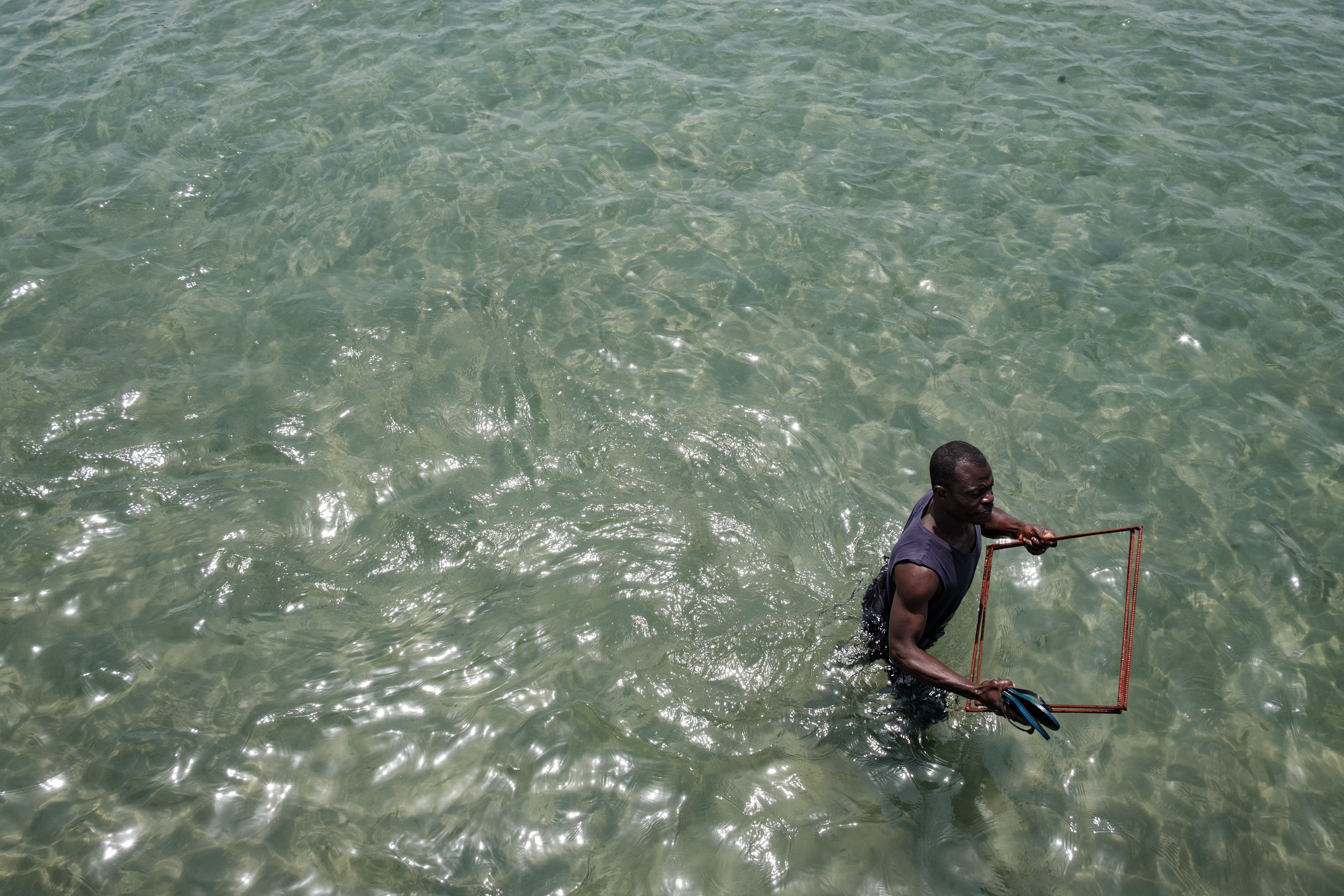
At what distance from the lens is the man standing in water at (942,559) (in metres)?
3.74

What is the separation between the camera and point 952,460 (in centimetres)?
382

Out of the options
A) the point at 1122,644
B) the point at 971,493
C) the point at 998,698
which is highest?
the point at 971,493

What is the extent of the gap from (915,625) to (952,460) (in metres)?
0.75

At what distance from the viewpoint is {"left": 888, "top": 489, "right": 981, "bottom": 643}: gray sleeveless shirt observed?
12.8 feet

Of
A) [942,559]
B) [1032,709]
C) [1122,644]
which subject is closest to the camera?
[1032,709]

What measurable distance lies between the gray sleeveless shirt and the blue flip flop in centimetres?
52

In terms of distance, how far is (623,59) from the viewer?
10.5 meters

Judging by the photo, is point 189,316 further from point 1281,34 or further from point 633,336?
point 1281,34

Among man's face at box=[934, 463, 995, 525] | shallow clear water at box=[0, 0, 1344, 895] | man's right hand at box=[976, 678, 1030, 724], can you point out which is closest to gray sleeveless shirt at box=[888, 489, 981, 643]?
man's face at box=[934, 463, 995, 525]

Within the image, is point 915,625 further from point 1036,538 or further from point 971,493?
point 1036,538

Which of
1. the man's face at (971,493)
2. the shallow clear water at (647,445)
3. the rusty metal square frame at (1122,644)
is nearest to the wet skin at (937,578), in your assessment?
the man's face at (971,493)

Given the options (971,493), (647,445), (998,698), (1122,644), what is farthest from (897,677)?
(647,445)

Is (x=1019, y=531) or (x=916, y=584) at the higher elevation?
(x=916, y=584)

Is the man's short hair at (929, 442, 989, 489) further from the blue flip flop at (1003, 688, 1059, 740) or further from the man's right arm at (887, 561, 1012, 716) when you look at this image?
the blue flip flop at (1003, 688, 1059, 740)
